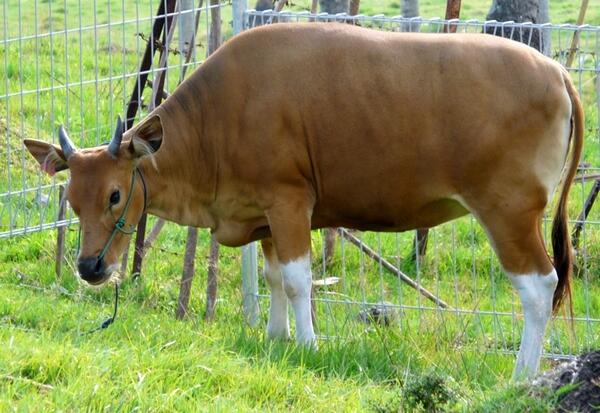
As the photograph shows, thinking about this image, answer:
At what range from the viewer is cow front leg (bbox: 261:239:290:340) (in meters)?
8.83

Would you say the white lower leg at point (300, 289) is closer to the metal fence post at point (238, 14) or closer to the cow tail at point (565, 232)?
the cow tail at point (565, 232)

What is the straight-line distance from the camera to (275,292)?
29.1ft

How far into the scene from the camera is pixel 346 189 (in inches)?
330

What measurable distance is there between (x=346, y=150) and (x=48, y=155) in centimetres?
179

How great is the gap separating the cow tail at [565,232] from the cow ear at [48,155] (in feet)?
9.96

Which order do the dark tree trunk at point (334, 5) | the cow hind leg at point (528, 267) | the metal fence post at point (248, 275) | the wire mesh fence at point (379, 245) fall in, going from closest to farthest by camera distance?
the cow hind leg at point (528, 267)
the wire mesh fence at point (379, 245)
the metal fence post at point (248, 275)
the dark tree trunk at point (334, 5)

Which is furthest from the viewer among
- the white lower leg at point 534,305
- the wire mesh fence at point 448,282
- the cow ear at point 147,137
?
the wire mesh fence at point 448,282

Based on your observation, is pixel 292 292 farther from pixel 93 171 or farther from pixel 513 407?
pixel 513 407

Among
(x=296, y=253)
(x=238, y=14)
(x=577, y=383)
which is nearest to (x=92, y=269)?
(x=296, y=253)

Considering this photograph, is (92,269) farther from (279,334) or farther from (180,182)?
(279,334)

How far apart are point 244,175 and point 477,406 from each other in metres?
3.01

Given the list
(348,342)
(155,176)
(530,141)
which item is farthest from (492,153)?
(155,176)

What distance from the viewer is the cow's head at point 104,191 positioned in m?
7.92

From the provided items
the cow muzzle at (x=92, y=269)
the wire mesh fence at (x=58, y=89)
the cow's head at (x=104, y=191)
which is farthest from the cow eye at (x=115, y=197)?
the wire mesh fence at (x=58, y=89)
